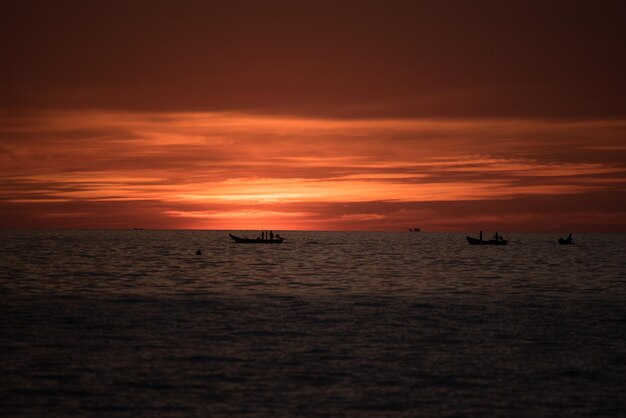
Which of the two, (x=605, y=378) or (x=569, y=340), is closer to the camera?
(x=605, y=378)

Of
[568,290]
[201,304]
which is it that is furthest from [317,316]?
[568,290]

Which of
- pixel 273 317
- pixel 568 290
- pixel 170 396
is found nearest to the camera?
pixel 170 396

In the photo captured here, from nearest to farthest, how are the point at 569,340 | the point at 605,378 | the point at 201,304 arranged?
the point at 605,378 < the point at 569,340 < the point at 201,304

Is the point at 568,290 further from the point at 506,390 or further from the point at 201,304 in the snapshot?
the point at 506,390

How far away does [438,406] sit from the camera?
2286 cm

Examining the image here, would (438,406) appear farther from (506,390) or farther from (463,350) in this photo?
(463,350)

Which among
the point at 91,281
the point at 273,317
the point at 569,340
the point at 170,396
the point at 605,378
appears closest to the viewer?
the point at 170,396

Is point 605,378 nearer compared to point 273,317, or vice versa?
point 605,378

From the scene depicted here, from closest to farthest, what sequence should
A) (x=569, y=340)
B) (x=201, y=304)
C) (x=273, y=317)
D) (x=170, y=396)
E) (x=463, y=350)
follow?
(x=170, y=396) → (x=463, y=350) → (x=569, y=340) → (x=273, y=317) → (x=201, y=304)

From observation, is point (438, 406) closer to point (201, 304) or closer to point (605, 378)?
point (605, 378)

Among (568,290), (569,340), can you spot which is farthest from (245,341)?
(568,290)

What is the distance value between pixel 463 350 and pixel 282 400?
1159 centimetres

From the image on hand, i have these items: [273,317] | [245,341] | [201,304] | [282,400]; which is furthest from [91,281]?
[282,400]

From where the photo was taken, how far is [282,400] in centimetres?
2322
